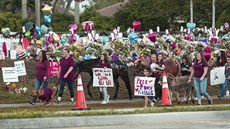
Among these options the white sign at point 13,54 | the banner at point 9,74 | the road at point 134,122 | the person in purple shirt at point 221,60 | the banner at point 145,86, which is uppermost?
the white sign at point 13,54

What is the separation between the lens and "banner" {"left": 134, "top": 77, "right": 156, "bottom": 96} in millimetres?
19516

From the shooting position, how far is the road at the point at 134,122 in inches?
607

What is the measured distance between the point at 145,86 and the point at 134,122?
3.28 m

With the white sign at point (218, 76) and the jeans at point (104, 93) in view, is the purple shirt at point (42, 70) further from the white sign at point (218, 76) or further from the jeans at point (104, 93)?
the white sign at point (218, 76)

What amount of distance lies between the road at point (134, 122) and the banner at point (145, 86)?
2322mm

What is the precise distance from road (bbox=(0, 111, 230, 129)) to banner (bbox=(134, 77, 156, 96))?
2.32 metres

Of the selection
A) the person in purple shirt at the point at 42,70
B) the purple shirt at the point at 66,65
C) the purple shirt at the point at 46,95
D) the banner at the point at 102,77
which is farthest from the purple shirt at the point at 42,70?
the banner at the point at 102,77

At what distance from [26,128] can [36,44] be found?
12.2 metres

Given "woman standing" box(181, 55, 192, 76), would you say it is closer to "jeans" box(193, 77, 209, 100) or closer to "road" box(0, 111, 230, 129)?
"jeans" box(193, 77, 209, 100)

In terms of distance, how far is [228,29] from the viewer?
118 ft

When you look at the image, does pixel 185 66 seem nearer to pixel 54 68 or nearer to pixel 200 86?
pixel 200 86

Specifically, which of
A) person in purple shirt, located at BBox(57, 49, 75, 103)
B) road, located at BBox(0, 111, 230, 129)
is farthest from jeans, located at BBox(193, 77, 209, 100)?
person in purple shirt, located at BBox(57, 49, 75, 103)

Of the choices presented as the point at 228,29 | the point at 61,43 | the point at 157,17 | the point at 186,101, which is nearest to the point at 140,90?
the point at 186,101

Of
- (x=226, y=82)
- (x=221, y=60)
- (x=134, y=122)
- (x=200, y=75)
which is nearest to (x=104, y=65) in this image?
(x=200, y=75)
